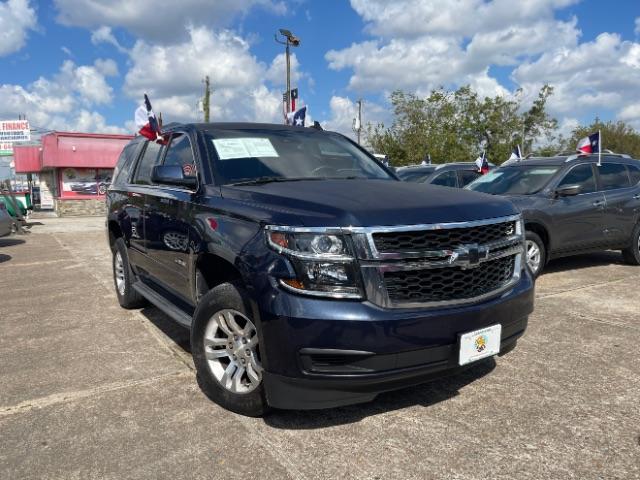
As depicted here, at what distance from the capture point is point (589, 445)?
108 inches

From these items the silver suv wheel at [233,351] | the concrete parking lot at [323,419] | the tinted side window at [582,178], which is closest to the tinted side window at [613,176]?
the tinted side window at [582,178]

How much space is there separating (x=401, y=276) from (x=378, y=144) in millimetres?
35346

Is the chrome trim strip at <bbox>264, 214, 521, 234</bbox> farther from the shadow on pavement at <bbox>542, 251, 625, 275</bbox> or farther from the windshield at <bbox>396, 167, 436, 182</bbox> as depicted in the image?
the windshield at <bbox>396, 167, 436, 182</bbox>

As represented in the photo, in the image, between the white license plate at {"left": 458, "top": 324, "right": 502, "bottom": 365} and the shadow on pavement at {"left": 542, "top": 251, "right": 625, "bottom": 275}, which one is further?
the shadow on pavement at {"left": 542, "top": 251, "right": 625, "bottom": 275}

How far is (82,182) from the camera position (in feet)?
83.7

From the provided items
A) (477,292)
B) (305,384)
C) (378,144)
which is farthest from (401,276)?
(378,144)

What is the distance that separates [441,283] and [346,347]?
64 cm

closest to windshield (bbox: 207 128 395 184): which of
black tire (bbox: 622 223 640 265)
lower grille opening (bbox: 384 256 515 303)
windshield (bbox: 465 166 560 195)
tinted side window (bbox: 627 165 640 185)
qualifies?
lower grille opening (bbox: 384 256 515 303)

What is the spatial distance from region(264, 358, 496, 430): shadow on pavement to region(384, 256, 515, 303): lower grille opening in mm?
529

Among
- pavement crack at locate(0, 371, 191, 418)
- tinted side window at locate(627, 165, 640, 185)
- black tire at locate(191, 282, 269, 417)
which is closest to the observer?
black tire at locate(191, 282, 269, 417)

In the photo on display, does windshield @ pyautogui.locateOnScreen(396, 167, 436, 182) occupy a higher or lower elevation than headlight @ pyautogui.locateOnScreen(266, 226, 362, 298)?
higher

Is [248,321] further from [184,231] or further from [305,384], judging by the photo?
[184,231]

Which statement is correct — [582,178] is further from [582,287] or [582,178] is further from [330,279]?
[330,279]

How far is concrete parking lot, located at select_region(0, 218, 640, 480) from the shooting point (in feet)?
8.52
